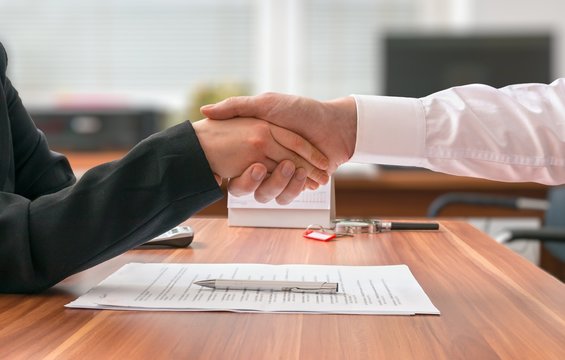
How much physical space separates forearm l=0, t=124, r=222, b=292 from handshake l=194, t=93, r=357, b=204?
6 cm

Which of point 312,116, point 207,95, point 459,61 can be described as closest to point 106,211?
point 312,116

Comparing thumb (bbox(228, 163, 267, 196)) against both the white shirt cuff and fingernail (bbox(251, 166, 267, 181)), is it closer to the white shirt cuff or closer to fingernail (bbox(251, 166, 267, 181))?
fingernail (bbox(251, 166, 267, 181))

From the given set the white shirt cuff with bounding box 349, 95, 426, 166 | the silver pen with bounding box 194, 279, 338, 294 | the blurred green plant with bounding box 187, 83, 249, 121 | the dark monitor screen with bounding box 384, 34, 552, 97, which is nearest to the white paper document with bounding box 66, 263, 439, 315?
the silver pen with bounding box 194, 279, 338, 294

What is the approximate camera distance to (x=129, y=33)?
4.42 metres

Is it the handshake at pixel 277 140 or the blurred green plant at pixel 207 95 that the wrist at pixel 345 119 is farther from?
the blurred green plant at pixel 207 95

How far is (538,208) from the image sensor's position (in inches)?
96.1

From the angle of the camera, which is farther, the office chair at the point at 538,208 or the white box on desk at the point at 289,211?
the office chair at the point at 538,208

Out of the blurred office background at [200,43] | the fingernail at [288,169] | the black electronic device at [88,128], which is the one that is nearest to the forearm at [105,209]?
the fingernail at [288,169]

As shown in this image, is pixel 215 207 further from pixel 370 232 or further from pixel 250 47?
pixel 250 47

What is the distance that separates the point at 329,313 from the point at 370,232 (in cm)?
66

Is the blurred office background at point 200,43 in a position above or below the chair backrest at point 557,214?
above

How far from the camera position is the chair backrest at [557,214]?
2.56m

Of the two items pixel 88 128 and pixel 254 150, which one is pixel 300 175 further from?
pixel 88 128

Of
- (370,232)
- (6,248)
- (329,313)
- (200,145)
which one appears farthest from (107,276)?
(370,232)
